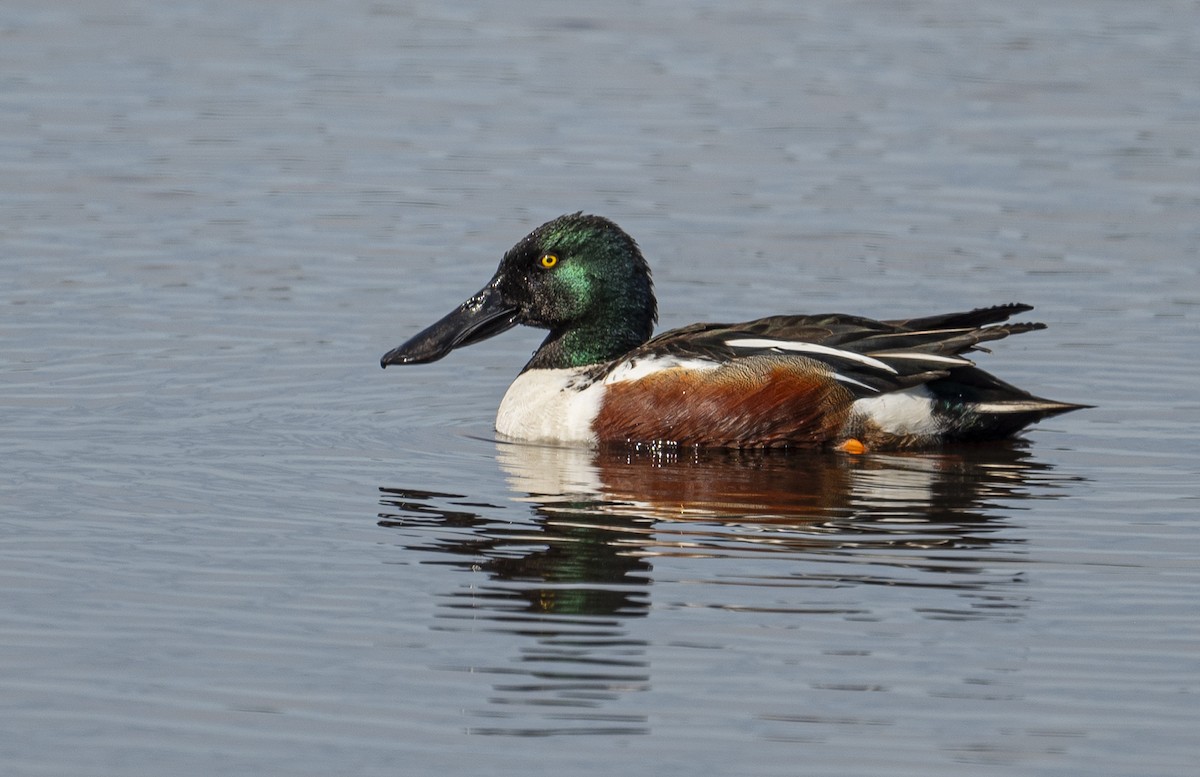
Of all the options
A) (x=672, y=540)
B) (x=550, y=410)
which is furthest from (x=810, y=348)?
(x=672, y=540)

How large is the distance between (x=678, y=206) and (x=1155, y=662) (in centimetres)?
935

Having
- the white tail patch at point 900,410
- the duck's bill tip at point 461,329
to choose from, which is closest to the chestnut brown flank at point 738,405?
the white tail patch at point 900,410

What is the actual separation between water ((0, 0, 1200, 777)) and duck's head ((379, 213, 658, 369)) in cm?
64

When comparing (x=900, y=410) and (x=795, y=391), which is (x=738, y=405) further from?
(x=900, y=410)

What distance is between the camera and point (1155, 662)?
7.00m

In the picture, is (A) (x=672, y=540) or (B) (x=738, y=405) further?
(B) (x=738, y=405)

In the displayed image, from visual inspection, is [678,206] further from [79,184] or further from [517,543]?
[517,543]

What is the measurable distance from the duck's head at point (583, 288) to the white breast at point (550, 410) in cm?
27

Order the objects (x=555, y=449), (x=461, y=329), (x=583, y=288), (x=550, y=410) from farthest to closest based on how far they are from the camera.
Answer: (x=461, y=329)
(x=583, y=288)
(x=550, y=410)
(x=555, y=449)

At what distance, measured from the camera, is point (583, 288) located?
11.2 meters

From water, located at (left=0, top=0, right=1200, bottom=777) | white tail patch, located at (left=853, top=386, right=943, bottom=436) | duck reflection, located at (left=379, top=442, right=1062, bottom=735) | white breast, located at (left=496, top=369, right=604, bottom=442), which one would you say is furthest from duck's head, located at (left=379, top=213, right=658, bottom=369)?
white tail patch, located at (left=853, top=386, right=943, bottom=436)

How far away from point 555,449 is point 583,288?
3.33 feet

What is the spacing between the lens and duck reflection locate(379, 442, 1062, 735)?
707cm

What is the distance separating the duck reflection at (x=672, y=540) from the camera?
7.07 metres
